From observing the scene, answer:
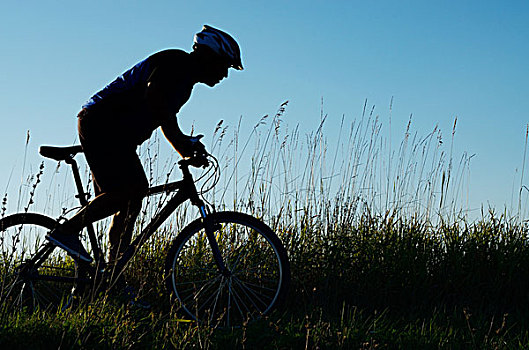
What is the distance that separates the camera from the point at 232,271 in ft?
13.9

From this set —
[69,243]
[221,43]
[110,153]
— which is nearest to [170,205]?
[110,153]

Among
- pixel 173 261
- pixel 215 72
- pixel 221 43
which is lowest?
pixel 173 261

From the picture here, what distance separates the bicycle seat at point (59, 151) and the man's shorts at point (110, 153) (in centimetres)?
15

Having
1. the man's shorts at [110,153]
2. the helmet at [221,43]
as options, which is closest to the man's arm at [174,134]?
the man's shorts at [110,153]

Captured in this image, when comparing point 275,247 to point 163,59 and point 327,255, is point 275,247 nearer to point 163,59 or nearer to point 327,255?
point 327,255

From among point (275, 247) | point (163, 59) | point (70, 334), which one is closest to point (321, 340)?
point (275, 247)

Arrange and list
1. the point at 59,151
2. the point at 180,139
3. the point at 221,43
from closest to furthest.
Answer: the point at 180,139
the point at 221,43
the point at 59,151

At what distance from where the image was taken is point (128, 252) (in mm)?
4164

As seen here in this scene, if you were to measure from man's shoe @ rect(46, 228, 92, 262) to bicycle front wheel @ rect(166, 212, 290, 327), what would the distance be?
1.87 ft

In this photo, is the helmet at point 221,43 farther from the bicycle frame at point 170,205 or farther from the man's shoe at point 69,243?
the man's shoe at point 69,243

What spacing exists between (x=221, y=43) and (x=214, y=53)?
0.08 metres

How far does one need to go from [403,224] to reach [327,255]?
880 mm

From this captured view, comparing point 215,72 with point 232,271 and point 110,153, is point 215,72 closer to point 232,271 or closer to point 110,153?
point 110,153

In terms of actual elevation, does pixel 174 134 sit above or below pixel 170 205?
above
